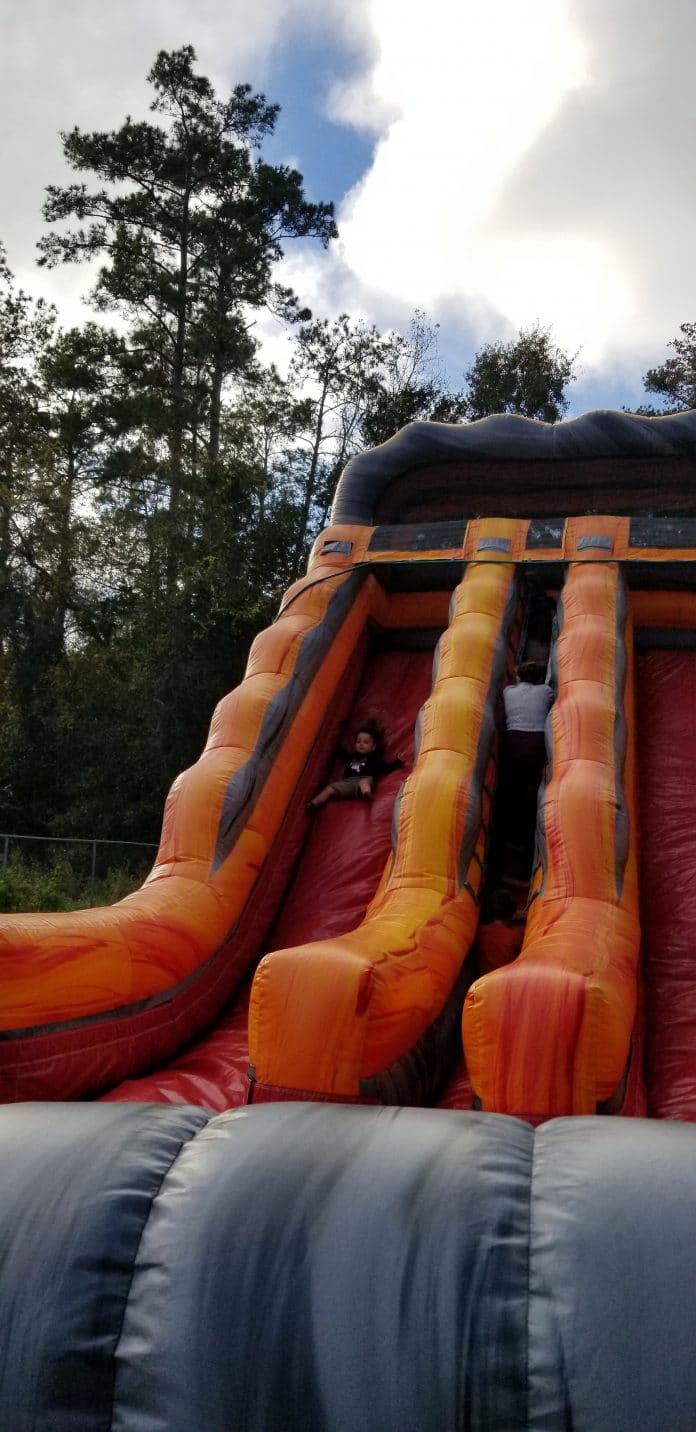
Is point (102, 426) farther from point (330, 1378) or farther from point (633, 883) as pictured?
point (330, 1378)

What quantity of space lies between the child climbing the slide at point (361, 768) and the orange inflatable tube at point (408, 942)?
0.50 m

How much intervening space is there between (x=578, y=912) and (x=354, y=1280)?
6.73ft

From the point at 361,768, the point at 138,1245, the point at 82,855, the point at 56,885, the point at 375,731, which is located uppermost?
the point at 375,731

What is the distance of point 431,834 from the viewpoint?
11.8 ft

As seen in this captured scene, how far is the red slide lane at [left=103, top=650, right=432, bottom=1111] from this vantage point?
3002mm

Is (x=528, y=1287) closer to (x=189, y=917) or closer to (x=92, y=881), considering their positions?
(x=189, y=917)

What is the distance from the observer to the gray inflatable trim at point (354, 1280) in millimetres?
1081

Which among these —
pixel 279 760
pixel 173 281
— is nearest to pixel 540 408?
pixel 173 281

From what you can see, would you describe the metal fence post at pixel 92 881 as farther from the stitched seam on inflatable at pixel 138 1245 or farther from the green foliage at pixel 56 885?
the stitched seam on inflatable at pixel 138 1245

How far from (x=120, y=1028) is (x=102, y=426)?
14.0 meters

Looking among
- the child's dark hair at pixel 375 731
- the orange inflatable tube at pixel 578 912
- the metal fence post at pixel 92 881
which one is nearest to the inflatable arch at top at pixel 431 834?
the orange inflatable tube at pixel 578 912

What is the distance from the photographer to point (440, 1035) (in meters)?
2.98

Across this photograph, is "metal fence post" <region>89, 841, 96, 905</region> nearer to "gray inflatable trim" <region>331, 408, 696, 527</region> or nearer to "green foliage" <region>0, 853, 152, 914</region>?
"green foliage" <region>0, 853, 152, 914</region>

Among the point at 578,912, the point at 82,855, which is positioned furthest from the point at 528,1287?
the point at 82,855
